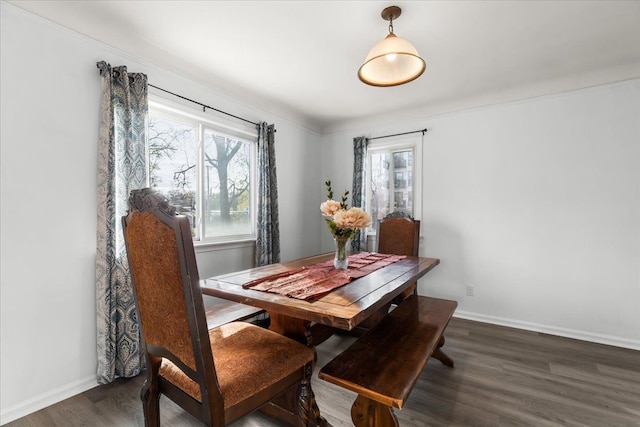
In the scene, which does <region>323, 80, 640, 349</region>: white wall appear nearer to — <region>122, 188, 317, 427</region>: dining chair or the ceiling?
the ceiling

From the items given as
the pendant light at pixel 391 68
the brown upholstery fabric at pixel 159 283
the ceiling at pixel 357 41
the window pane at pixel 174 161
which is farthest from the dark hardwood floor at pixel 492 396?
the ceiling at pixel 357 41

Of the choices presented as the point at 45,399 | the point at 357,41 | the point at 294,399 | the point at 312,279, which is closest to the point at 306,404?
the point at 294,399

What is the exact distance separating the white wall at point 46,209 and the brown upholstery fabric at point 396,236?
2.45 metres

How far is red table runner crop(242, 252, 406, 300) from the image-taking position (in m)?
1.51

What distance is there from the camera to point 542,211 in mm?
2908

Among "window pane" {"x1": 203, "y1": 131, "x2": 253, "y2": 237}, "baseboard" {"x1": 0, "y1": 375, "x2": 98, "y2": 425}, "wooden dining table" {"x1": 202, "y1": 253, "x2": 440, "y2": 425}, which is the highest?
"window pane" {"x1": 203, "y1": 131, "x2": 253, "y2": 237}

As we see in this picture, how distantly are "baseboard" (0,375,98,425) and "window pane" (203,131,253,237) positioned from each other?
1.35 metres

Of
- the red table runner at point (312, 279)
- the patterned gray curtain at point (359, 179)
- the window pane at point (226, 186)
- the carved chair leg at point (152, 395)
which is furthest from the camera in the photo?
the patterned gray curtain at point (359, 179)

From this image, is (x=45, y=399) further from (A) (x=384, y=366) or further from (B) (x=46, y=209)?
(A) (x=384, y=366)

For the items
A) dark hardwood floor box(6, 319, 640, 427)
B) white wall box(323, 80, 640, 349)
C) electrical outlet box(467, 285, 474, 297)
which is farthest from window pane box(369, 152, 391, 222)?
dark hardwood floor box(6, 319, 640, 427)

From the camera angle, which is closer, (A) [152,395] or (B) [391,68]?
(A) [152,395]

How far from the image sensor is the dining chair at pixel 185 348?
3.29 ft

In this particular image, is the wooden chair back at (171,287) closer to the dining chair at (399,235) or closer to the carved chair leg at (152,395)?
the carved chair leg at (152,395)

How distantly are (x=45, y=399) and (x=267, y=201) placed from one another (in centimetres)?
219
